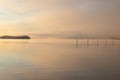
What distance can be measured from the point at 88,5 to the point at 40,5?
0.82m

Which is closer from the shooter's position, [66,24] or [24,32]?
[24,32]

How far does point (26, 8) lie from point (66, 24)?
3.36 feet

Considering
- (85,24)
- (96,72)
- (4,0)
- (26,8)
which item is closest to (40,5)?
(26,8)

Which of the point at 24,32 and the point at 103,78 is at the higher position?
the point at 24,32

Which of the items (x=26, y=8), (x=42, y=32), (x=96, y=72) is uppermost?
(x=26, y=8)

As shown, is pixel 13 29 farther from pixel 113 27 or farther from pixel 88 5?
pixel 113 27

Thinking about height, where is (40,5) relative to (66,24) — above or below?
above

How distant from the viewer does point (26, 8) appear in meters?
4.23

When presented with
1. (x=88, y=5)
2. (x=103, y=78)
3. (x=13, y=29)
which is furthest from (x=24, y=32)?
(x=103, y=78)

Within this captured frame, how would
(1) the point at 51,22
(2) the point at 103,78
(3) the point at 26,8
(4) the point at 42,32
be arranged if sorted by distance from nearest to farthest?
1. (2) the point at 103,78
2. (3) the point at 26,8
3. (1) the point at 51,22
4. (4) the point at 42,32

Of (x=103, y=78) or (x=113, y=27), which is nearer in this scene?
(x=103, y=78)

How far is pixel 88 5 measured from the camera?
14.6 ft

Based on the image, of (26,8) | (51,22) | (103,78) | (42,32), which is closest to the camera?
(103,78)

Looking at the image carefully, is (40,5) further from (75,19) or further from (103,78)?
(103,78)
